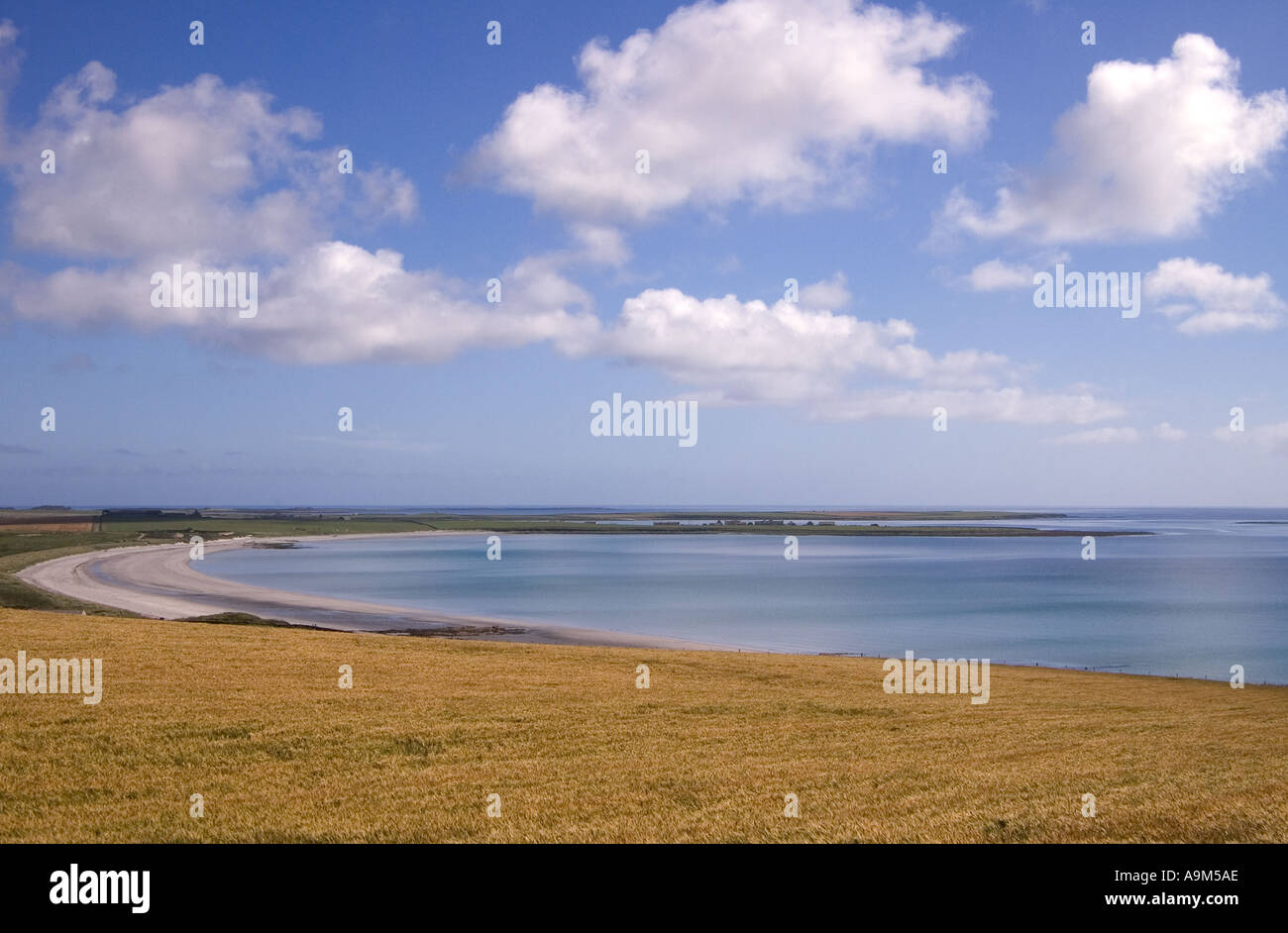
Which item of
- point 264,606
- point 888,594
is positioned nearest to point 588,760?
point 264,606

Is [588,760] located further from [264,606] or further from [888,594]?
[888,594]

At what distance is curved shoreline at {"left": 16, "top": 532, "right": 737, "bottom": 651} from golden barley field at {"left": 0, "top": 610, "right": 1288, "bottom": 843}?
102ft

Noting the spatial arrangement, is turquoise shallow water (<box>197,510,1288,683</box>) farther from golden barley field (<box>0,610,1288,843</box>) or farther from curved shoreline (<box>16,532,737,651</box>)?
golden barley field (<box>0,610,1288,843</box>)

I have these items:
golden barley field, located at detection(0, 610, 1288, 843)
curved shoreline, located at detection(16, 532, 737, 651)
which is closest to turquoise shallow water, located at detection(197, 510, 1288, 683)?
curved shoreline, located at detection(16, 532, 737, 651)

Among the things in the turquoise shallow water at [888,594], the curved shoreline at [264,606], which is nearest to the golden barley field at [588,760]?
the curved shoreline at [264,606]

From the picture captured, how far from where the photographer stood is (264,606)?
74.5 metres

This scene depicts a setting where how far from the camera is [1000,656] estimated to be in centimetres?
5391

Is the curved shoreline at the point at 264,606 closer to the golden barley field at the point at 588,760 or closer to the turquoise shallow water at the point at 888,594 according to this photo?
the turquoise shallow water at the point at 888,594

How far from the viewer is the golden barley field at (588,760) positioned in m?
11.6

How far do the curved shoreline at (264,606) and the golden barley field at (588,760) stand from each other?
3098cm

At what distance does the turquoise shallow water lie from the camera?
59375 millimetres
